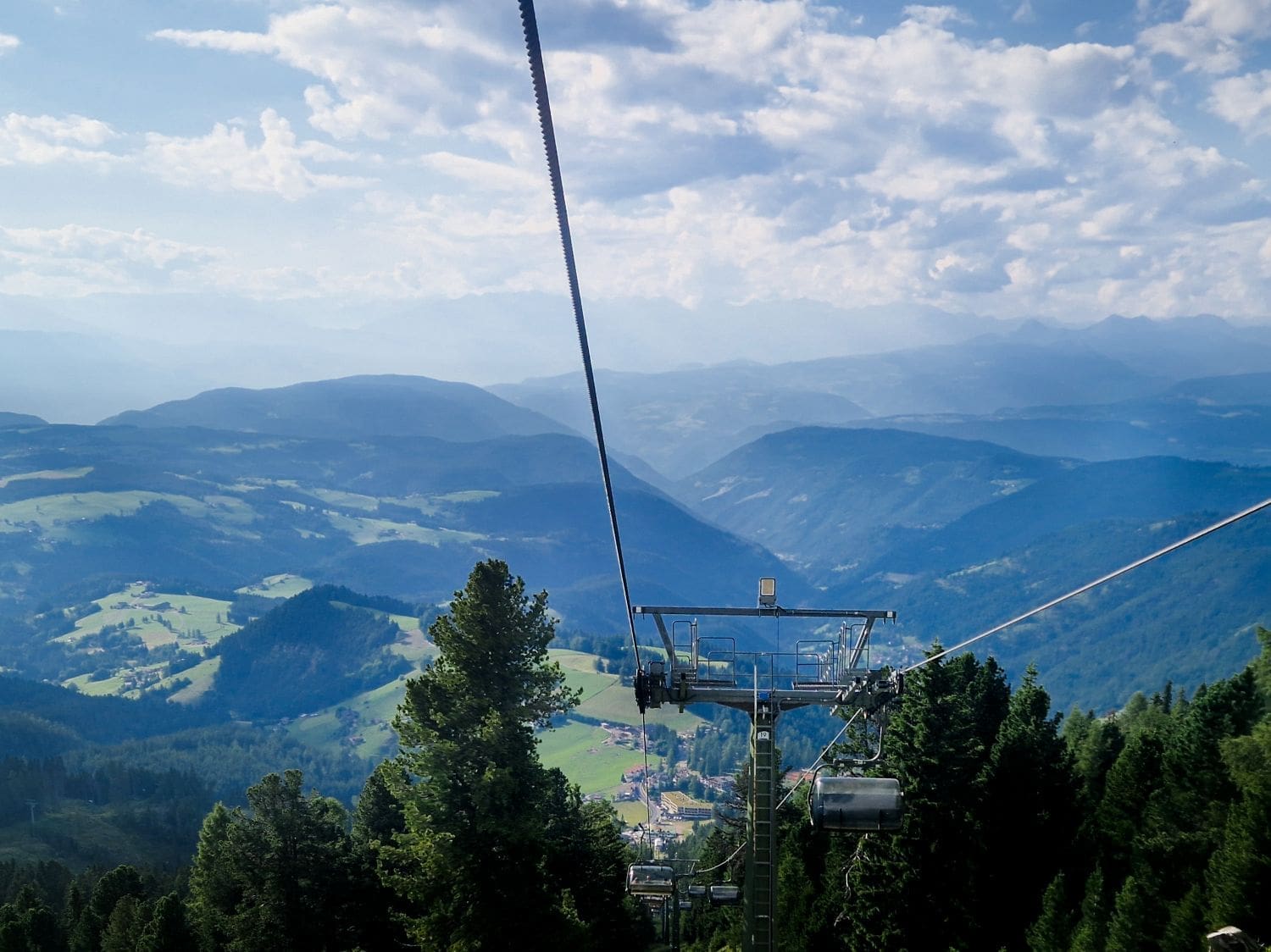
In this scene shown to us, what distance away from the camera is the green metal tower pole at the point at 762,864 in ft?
65.5

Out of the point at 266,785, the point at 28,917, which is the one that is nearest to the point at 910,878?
the point at 266,785

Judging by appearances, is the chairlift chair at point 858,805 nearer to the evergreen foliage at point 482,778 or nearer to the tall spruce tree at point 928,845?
the evergreen foliage at point 482,778

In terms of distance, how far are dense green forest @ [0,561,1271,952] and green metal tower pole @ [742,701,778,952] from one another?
32.4ft

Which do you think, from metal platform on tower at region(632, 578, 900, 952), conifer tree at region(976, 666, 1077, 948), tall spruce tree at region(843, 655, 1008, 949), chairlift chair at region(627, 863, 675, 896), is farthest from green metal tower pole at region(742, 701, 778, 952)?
conifer tree at region(976, 666, 1077, 948)

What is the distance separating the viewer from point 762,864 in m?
20.1

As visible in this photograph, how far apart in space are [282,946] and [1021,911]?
27.0 meters

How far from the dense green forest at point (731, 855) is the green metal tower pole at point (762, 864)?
32.4 ft

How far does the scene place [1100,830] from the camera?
44.0 meters

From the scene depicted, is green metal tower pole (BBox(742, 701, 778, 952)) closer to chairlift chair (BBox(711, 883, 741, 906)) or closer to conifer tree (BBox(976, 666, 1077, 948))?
chairlift chair (BBox(711, 883, 741, 906))

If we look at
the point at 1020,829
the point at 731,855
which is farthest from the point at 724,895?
the point at 1020,829

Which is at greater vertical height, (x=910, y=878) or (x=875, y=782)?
(x=875, y=782)

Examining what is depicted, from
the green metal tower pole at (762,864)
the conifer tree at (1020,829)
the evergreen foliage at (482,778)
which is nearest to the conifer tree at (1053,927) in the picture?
the conifer tree at (1020,829)

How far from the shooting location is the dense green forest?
95.6 feet

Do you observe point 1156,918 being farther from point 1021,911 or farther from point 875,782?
point 875,782
